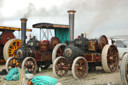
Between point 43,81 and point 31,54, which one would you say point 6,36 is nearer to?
point 31,54

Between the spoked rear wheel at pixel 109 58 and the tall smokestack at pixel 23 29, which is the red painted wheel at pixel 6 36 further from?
the spoked rear wheel at pixel 109 58

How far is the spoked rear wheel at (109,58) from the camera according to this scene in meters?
6.31

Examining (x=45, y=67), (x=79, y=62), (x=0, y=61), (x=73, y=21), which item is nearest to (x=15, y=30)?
(x=0, y=61)

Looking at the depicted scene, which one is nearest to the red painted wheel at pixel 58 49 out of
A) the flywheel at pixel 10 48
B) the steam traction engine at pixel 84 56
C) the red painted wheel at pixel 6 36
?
the steam traction engine at pixel 84 56

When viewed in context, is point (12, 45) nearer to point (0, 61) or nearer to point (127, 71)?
point (0, 61)

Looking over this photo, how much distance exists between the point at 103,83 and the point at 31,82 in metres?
2.03

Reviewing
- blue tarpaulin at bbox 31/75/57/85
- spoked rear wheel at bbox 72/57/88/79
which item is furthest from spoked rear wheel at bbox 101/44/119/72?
blue tarpaulin at bbox 31/75/57/85

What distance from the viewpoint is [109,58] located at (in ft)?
21.4

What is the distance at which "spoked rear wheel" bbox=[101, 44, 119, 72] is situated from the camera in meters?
6.31

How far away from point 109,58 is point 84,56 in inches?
35.9

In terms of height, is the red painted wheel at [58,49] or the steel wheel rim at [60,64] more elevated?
the red painted wheel at [58,49]

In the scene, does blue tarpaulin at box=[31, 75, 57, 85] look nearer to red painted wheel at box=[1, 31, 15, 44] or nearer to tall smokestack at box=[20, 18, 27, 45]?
tall smokestack at box=[20, 18, 27, 45]

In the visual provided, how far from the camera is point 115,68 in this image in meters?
6.74

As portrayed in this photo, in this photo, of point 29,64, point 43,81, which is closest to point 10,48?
point 29,64
